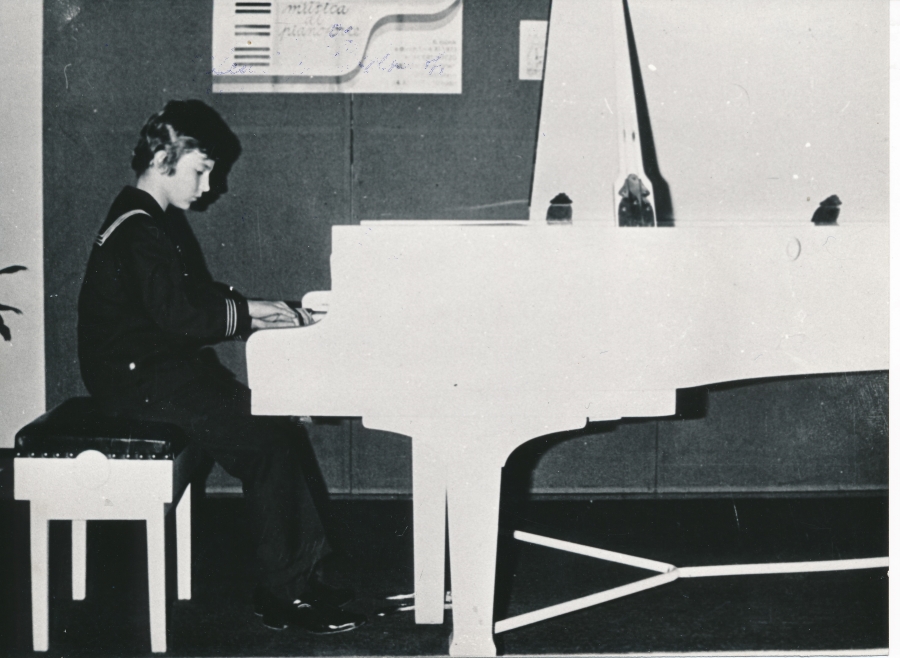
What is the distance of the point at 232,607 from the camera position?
1962 millimetres

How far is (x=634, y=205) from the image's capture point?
1629 millimetres

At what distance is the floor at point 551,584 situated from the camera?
70.4 inches

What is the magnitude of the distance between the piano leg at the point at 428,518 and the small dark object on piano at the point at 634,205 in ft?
1.93

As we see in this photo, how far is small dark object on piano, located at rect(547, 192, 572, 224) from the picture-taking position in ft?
6.92

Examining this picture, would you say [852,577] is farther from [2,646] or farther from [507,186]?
[2,646]

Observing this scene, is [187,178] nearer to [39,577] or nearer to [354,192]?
[354,192]

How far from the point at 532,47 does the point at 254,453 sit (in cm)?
154

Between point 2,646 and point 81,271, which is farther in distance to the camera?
point 81,271

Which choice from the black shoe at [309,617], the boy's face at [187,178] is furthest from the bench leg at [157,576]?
the boy's face at [187,178]

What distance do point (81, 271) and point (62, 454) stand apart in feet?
3.75

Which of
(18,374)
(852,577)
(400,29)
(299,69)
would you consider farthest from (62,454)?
(852,577)

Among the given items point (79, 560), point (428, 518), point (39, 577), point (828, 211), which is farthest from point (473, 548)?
point (828, 211)

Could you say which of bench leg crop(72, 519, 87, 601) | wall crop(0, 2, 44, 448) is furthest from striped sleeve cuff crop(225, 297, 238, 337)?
wall crop(0, 2, 44, 448)

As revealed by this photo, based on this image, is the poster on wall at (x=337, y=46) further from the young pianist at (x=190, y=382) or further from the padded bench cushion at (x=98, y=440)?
the padded bench cushion at (x=98, y=440)
